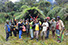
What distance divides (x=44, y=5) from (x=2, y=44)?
9.54 meters

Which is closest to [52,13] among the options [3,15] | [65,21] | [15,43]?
[65,21]

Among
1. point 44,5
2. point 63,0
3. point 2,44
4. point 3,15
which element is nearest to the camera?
point 2,44

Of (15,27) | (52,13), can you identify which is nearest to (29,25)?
(15,27)

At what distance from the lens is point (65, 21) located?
314 inches

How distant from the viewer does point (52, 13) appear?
9.22 metres

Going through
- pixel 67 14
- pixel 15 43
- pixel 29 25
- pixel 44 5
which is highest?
pixel 44 5

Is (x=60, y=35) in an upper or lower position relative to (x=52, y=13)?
lower

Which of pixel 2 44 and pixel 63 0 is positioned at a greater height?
pixel 63 0

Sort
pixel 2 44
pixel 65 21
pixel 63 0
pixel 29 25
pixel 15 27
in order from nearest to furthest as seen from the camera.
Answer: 1. pixel 2 44
2. pixel 29 25
3. pixel 15 27
4. pixel 65 21
5. pixel 63 0

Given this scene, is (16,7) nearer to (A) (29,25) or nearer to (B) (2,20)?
(B) (2,20)

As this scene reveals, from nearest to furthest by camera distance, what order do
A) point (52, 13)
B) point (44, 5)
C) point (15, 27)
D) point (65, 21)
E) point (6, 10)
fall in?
point (15, 27)
point (65, 21)
point (52, 13)
point (44, 5)
point (6, 10)

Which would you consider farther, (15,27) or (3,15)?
(3,15)

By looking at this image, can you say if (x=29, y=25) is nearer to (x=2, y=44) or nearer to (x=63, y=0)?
(x=2, y=44)

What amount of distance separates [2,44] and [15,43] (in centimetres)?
84
